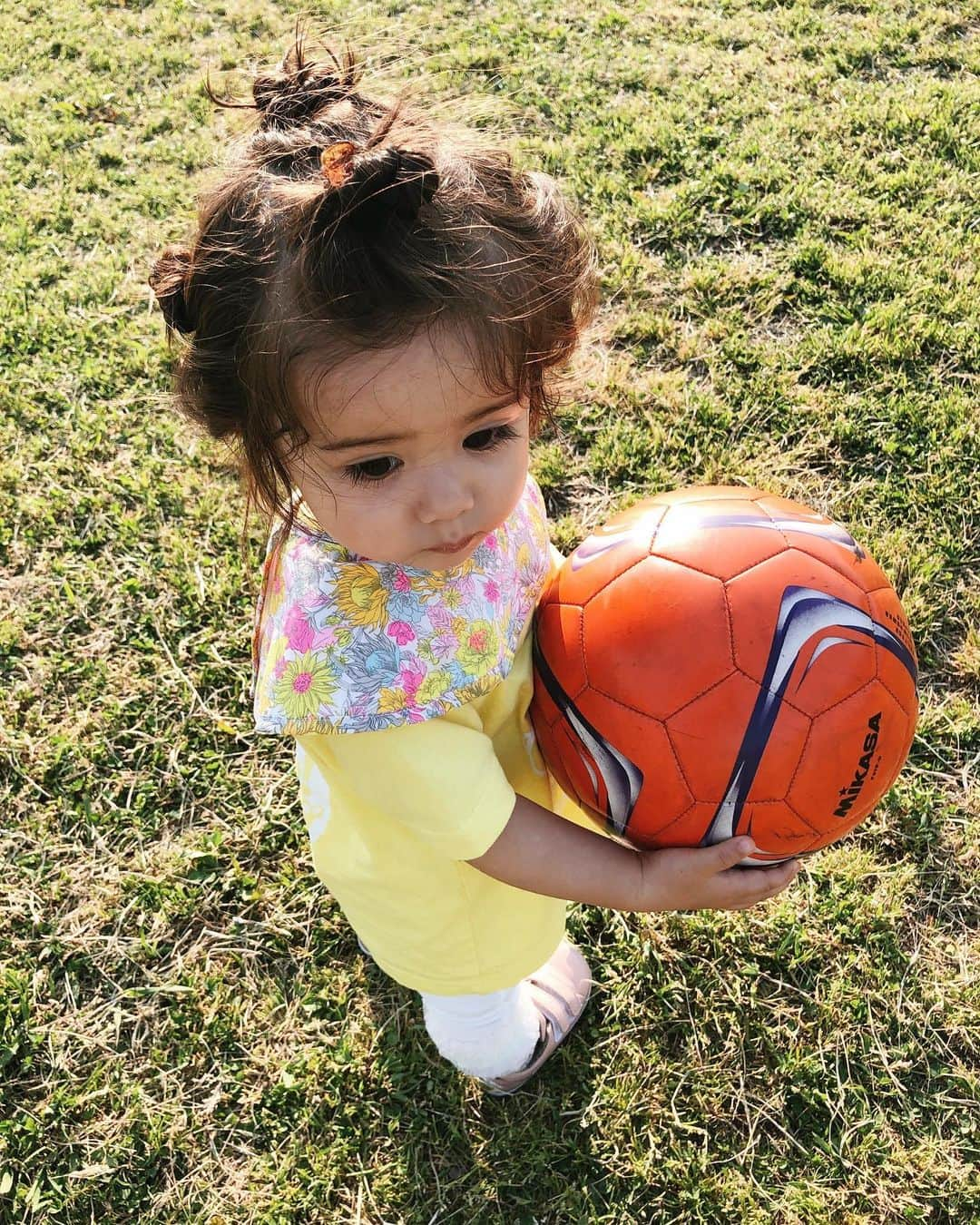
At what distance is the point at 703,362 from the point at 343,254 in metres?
3.00

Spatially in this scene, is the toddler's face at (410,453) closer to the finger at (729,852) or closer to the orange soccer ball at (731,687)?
the orange soccer ball at (731,687)

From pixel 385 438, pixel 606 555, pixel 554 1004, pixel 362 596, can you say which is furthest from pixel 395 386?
pixel 554 1004

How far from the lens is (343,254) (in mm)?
1484

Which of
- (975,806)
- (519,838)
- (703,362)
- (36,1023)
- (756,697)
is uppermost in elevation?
(756,697)

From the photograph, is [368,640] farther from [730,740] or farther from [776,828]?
[776,828]

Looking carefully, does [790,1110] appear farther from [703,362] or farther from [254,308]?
[703,362]

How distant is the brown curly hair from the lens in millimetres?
1492

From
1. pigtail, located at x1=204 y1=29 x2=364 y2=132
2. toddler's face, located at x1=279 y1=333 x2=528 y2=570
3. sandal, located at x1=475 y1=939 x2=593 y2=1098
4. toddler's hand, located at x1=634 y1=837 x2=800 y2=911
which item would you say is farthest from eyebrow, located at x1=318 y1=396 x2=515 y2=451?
Answer: sandal, located at x1=475 y1=939 x2=593 y2=1098

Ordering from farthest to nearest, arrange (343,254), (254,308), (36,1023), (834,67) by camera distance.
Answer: (834,67)
(36,1023)
(254,308)
(343,254)

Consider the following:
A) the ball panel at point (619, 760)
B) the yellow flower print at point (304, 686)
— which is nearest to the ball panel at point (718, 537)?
the ball panel at point (619, 760)

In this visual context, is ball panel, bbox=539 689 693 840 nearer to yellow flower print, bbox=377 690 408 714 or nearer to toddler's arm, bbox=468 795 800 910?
toddler's arm, bbox=468 795 800 910

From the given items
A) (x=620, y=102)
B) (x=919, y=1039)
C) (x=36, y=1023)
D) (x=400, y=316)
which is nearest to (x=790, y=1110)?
(x=919, y=1039)

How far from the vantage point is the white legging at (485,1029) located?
2.49 m

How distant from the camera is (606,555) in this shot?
203cm
